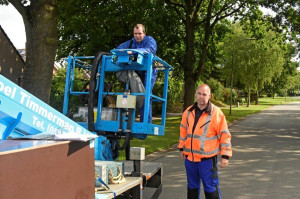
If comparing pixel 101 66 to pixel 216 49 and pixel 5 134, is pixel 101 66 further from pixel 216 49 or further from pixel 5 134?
pixel 216 49

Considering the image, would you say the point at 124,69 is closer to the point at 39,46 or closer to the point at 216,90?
the point at 39,46

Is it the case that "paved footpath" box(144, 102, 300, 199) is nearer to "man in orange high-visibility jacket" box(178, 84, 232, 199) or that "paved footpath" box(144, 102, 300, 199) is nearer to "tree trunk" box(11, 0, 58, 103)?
"man in orange high-visibility jacket" box(178, 84, 232, 199)

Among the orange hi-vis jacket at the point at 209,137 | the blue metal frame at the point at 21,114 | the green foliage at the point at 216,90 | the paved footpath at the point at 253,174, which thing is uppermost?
the green foliage at the point at 216,90

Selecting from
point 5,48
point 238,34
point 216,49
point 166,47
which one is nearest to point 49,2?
point 166,47

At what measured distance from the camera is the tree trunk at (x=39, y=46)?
7.86 meters

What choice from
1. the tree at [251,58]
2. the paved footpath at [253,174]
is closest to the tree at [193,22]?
the paved footpath at [253,174]

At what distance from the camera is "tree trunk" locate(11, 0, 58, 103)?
7863 mm

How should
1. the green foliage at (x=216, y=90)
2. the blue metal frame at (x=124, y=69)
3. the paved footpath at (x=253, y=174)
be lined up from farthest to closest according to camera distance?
the green foliage at (x=216, y=90), the paved footpath at (x=253, y=174), the blue metal frame at (x=124, y=69)

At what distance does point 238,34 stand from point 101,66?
3945 centimetres

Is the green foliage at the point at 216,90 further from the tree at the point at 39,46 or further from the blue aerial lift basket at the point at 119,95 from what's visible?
the blue aerial lift basket at the point at 119,95

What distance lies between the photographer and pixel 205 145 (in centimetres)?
457

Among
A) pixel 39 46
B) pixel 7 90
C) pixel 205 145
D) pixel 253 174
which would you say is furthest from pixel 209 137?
pixel 39 46

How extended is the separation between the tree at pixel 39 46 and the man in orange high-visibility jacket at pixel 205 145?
441cm

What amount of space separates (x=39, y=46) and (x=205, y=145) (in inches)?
197
